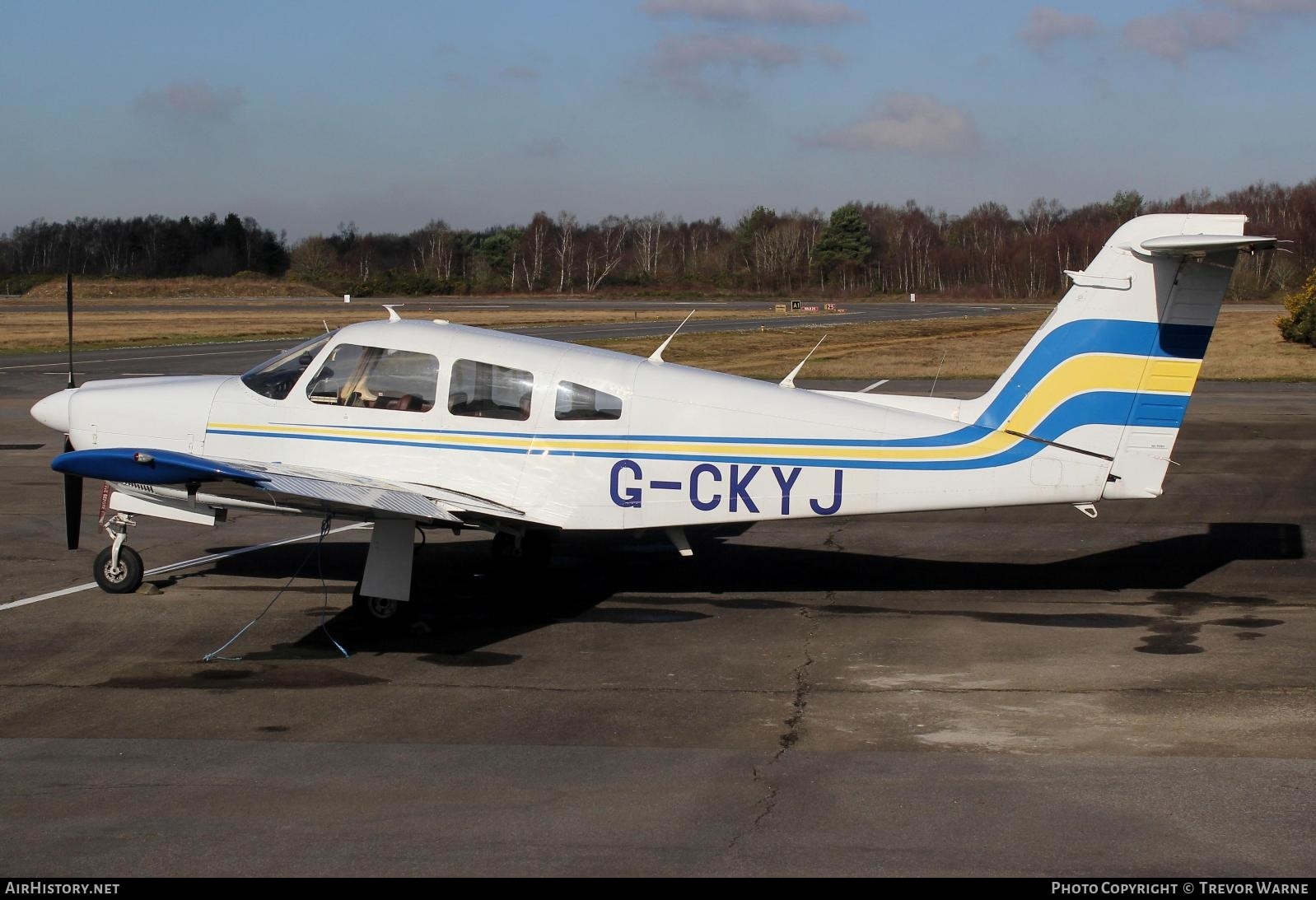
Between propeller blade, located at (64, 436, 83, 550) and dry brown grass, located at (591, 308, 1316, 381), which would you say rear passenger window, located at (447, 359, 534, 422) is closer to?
propeller blade, located at (64, 436, 83, 550)

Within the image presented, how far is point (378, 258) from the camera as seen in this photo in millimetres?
129625

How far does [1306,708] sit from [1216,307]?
3.26m

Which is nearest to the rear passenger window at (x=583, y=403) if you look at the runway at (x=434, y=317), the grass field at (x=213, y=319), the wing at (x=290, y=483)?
the wing at (x=290, y=483)

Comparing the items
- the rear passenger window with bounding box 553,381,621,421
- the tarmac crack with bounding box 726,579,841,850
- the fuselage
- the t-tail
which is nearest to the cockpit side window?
the fuselage

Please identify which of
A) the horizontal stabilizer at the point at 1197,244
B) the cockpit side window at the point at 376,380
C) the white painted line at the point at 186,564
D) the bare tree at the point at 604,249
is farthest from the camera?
the bare tree at the point at 604,249

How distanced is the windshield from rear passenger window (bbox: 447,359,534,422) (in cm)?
123

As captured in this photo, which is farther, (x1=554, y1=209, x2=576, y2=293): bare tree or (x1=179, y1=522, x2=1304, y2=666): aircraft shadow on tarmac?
(x1=554, y1=209, x2=576, y2=293): bare tree

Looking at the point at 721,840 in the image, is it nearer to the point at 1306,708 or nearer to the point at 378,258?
the point at 1306,708

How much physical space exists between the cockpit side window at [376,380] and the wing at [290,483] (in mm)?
636

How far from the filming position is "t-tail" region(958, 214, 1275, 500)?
30.4ft

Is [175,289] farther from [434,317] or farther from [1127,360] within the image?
[1127,360]

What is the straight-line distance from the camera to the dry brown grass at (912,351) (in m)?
33.7

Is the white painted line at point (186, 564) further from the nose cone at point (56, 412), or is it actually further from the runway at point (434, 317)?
the runway at point (434, 317)
